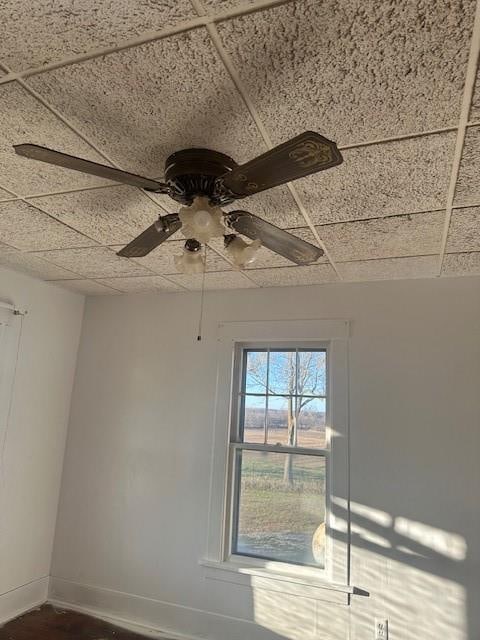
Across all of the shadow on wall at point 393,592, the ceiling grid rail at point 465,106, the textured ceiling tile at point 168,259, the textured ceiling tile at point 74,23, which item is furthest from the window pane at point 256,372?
the textured ceiling tile at point 74,23

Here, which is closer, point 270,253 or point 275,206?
point 275,206

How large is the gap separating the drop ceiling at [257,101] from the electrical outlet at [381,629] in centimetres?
232

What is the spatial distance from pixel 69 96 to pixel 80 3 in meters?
0.35

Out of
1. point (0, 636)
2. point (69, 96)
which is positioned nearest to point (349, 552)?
point (0, 636)

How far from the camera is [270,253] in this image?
2607 millimetres

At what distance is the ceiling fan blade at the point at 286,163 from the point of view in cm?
105

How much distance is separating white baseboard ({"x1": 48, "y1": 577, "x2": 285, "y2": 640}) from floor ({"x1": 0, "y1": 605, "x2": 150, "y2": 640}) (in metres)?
0.08

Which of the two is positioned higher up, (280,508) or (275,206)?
(275,206)

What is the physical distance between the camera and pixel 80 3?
1001 millimetres

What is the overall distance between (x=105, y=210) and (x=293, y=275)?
1415mm

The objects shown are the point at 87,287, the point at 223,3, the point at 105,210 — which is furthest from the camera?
the point at 87,287

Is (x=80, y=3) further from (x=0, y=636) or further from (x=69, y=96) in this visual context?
(x=0, y=636)

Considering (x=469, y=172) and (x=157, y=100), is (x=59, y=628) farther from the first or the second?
(x=469, y=172)

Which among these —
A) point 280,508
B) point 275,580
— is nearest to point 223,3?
point 280,508
